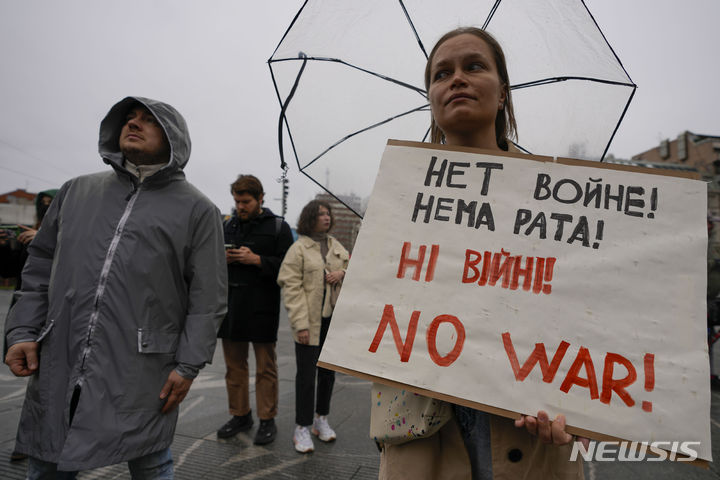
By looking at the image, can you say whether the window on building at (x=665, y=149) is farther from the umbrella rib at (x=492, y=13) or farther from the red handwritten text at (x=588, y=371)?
the red handwritten text at (x=588, y=371)

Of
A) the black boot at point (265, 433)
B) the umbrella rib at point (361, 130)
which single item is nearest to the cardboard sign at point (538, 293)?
the umbrella rib at point (361, 130)

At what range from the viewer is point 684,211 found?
3.55 ft

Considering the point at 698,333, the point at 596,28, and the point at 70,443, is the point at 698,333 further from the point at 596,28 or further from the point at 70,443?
the point at 70,443

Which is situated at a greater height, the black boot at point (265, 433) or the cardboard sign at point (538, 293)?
the cardboard sign at point (538, 293)

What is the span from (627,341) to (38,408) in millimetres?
2171

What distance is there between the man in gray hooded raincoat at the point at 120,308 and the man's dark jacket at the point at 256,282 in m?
1.33

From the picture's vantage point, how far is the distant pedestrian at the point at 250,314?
10.7ft

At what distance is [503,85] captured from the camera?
142 centimetres

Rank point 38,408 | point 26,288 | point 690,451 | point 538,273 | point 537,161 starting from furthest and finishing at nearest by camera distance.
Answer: point 26,288 → point 38,408 → point 537,161 → point 538,273 → point 690,451

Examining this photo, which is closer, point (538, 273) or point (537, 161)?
point (538, 273)

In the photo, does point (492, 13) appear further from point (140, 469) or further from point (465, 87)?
point (140, 469)

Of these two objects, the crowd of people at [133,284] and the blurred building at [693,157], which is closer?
the crowd of people at [133,284]

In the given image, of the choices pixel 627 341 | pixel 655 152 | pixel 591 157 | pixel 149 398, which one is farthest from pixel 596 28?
pixel 655 152

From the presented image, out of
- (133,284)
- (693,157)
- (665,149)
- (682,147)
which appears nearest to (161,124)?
(133,284)
